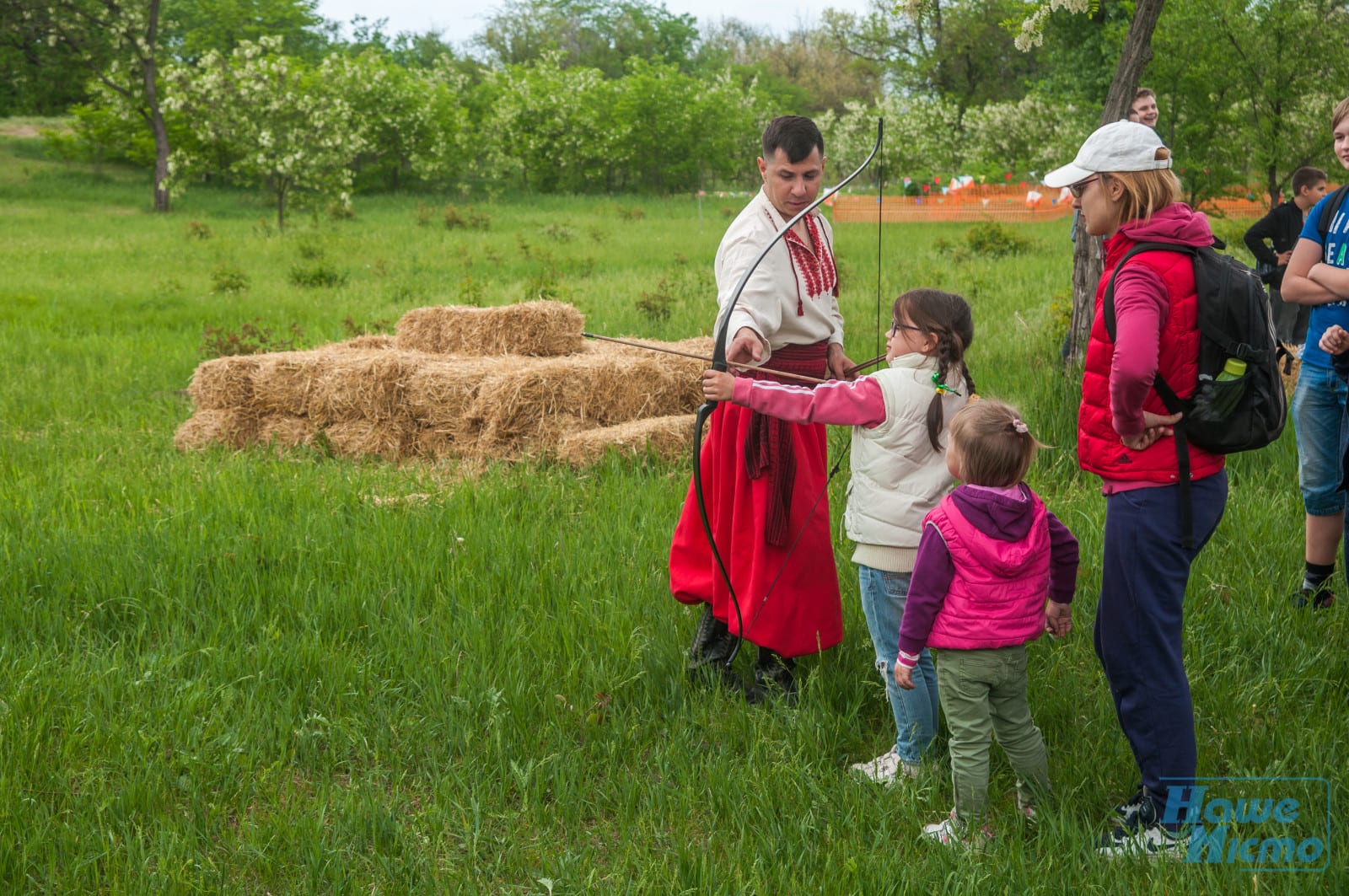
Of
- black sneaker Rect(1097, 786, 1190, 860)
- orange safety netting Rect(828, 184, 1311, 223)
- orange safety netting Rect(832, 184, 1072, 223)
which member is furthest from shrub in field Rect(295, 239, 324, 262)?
black sneaker Rect(1097, 786, 1190, 860)

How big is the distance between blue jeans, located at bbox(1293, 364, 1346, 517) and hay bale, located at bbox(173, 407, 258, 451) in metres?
6.54

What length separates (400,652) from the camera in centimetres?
410

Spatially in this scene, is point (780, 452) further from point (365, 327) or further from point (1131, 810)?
point (365, 327)

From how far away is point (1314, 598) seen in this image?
4.48 metres

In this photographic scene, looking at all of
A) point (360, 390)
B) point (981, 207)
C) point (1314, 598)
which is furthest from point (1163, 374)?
point (981, 207)

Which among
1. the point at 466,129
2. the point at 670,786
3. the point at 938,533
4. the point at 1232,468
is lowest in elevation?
the point at 670,786

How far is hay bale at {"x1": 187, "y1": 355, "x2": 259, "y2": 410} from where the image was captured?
25.3ft

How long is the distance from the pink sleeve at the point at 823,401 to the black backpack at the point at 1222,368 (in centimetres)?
72

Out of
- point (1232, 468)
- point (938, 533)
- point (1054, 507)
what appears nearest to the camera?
point (938, 533)

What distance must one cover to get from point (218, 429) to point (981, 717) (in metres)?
6.22

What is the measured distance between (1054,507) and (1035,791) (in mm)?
2967

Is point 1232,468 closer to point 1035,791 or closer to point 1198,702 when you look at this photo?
point 1198,702

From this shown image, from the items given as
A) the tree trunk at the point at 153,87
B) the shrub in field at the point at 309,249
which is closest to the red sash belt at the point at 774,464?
the shrub in field at the point at 309,249

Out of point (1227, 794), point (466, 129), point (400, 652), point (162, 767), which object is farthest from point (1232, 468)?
point (466, 129)
